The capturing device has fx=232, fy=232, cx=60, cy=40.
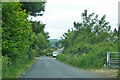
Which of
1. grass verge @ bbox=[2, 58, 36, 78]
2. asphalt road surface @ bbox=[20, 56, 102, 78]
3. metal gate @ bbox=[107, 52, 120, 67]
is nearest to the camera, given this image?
grass verge @ bbox=[2, 58, 36, 78]

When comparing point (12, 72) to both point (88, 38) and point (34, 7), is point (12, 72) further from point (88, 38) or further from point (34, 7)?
point (88, 38)

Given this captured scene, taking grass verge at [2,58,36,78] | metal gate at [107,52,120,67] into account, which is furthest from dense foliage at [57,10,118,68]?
grass verge at [2,58,36,78]

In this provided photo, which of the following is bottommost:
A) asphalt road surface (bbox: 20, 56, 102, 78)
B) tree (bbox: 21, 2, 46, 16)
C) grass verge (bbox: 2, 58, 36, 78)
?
asphalt road surface (bbox: 20, 56, 102, 78)

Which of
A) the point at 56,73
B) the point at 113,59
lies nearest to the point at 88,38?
the point at 113,59

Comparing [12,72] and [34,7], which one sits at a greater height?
[34,7]

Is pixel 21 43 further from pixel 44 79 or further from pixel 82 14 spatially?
pixel 82 14

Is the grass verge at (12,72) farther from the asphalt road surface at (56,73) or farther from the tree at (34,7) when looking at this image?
the tree at (34,7)

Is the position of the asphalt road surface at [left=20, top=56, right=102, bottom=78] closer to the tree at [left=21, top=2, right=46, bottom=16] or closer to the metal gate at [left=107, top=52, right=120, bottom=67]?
the metal gate at [left=107, top=52, right=120, bottom=67]

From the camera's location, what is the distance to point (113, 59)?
78.0ft

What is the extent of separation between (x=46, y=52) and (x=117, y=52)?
5098 inches

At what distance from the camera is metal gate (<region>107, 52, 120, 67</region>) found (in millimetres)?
23116

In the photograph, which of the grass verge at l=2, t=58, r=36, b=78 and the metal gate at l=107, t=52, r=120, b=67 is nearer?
the grass verge at l=2, t=58, r=36, b=78

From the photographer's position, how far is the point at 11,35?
16.9 m

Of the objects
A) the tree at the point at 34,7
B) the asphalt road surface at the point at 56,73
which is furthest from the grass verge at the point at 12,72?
the tree at the point at 34,7
